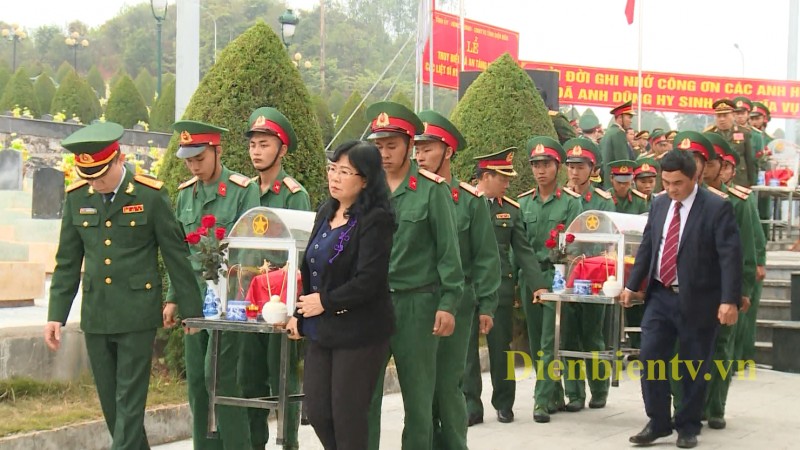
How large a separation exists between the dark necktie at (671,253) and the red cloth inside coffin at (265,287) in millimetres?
2810

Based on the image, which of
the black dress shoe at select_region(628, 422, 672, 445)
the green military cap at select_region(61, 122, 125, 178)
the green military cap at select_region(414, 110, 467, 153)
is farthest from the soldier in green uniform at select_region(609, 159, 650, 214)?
the green military cap at select_region(61, 122, 125, 178)

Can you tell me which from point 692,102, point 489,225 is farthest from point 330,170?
point 692,102

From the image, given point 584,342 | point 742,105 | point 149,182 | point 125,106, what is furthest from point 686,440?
point 125,106

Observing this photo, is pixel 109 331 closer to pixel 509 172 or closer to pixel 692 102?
pixel 509 172

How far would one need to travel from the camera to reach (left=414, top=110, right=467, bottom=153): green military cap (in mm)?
7172

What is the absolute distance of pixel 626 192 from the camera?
38.1ft

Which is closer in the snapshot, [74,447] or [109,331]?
[109,331]

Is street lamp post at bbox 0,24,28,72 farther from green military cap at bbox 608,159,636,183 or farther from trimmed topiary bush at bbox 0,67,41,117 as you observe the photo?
green military cap at bbox 608,159,636,183

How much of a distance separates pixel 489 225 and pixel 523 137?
17.8 ft

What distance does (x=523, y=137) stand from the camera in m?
12.3

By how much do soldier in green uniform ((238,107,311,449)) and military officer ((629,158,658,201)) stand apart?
5.62 meters

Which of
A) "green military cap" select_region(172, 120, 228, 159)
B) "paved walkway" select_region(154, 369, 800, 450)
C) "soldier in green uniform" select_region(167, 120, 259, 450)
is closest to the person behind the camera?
"soldier in green uniform" select_region(167, 120, 259, 450)

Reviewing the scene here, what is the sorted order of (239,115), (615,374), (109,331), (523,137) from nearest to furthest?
(109,331) → (239,115) → (615,374) → (523,137)

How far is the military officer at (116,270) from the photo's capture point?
588 cm
